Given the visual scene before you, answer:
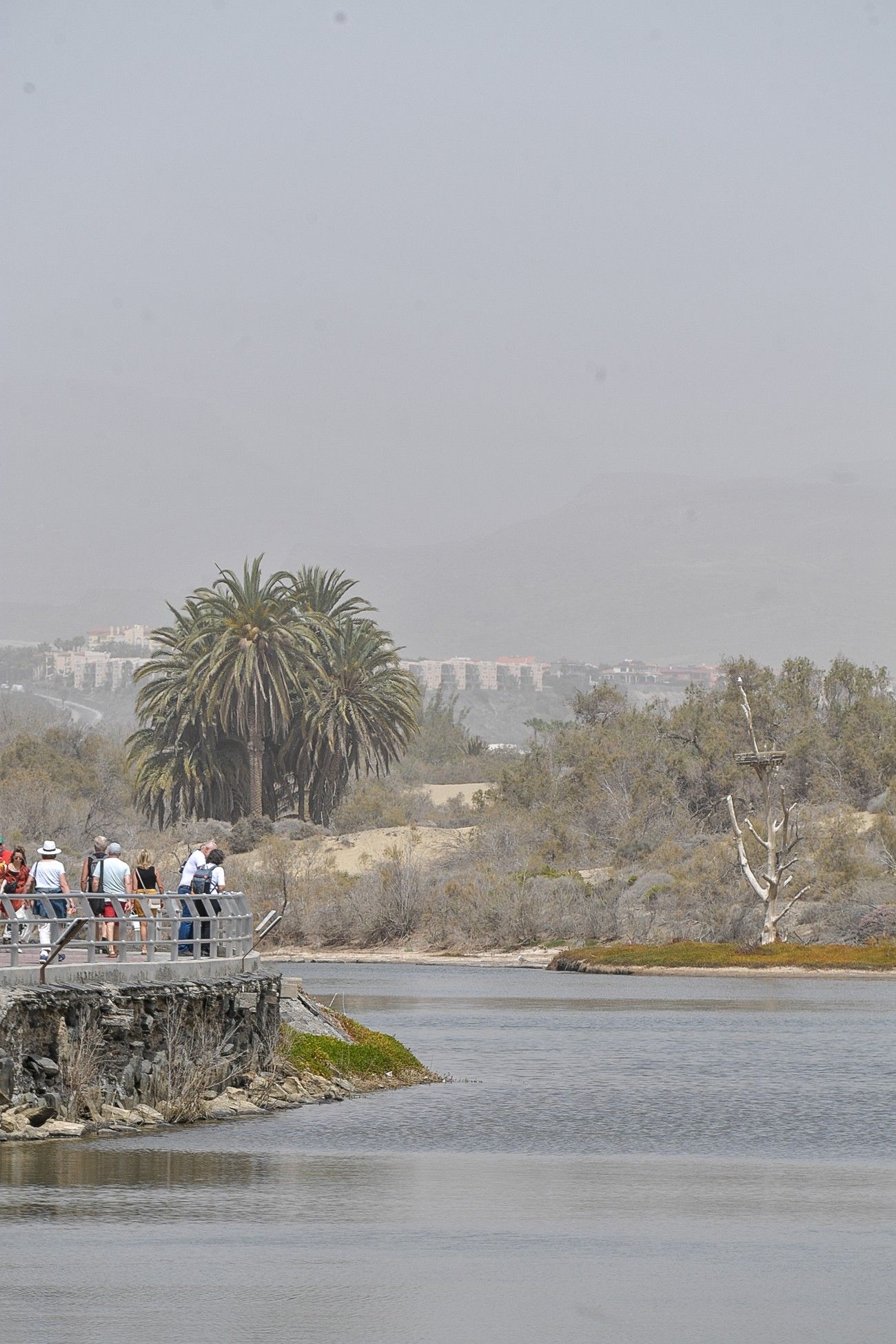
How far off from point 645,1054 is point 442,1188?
1923 cm

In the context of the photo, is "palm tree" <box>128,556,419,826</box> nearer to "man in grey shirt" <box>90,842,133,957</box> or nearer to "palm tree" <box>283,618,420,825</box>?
"palm tree" <box>283,618,420,825</box>

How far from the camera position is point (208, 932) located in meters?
29.3

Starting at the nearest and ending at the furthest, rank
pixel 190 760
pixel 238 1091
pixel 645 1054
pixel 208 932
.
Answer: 1. pixel 238 1091
2. pixel 208 932
3. pixel 645 1054
4. pixel 190 760

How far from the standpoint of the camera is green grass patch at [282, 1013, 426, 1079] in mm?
31172

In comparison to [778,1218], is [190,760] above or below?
above

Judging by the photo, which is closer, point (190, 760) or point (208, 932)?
point (208, 932)

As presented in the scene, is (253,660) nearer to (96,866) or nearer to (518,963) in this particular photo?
(518,963)

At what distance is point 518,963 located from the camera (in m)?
79.8

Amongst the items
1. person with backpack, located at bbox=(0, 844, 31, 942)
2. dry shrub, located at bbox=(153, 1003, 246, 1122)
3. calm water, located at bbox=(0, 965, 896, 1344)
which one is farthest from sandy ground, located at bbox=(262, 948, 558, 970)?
dry shrub, located at bbox=(153, 1003, 246, 1122)

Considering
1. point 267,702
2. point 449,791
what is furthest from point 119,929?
point 449,791

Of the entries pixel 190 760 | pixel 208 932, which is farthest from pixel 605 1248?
pixel 190 760

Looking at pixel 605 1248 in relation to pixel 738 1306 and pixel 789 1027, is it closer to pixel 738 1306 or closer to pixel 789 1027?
pixel 738 1306

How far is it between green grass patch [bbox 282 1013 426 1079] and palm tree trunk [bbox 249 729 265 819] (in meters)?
67.6

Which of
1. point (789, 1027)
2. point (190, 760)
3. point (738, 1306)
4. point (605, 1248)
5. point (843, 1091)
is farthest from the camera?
point (190, 760)
